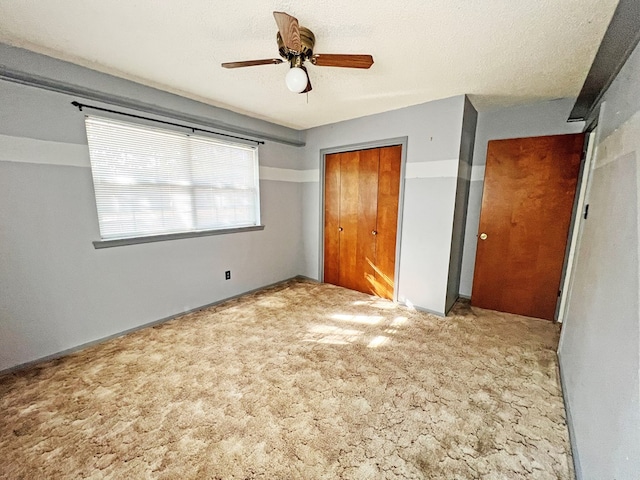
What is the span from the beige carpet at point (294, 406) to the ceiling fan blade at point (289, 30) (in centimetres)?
224

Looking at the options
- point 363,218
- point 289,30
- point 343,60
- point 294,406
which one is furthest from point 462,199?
point 294,406

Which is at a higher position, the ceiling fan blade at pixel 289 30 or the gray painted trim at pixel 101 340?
the ceiling fan blade at pixel 289 30

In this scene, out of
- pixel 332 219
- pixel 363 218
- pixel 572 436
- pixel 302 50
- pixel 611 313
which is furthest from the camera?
pixel 332 219

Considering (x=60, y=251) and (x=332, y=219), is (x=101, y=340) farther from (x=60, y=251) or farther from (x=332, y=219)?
(x=332, y=219)

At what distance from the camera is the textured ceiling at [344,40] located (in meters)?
1.37

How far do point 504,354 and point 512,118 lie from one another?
2.67 m

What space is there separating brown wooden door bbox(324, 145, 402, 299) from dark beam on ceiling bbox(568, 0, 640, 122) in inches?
65.5

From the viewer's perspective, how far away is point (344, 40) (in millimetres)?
1648

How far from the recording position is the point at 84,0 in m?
1.34

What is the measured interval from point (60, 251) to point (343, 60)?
270cm

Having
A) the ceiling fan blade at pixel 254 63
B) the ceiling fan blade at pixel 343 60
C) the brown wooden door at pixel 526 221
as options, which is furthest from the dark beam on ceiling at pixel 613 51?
the ceiling fan blade at pixel 254 63

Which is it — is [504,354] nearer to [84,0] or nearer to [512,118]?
[512,118]

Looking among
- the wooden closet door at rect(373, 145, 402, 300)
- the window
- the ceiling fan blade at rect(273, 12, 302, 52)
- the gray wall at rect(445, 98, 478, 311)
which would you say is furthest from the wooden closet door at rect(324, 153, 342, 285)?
the ceiling fan blade at rect(273, 12, 302, 52)

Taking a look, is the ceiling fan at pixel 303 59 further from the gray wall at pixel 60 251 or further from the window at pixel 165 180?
the gray wall at pixel 60 251
